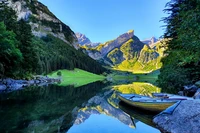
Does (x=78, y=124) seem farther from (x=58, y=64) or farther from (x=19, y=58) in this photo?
(x=58, y=64)

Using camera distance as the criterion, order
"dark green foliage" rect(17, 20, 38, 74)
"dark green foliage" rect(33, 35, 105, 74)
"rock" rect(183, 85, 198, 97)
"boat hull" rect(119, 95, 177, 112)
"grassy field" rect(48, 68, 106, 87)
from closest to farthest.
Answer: "boat hull" rect(119, 95, 177, 112), "rock" rect(183, 85, 198, 97), "dark green foliage" rect(17, 20, 38, 74), "grassy field" rect(48, 68, 106, 87), "dark green foliage" rect(33, 35, 105, 74)

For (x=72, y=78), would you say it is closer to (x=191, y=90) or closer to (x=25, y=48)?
(x=25, y=48)

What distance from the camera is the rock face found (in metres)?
10.6

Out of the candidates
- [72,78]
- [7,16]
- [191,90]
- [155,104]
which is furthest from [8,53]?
[72,78]

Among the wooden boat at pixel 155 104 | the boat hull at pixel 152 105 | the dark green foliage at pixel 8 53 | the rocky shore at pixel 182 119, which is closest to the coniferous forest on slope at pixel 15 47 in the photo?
the dark green foliage at pixel 8 53

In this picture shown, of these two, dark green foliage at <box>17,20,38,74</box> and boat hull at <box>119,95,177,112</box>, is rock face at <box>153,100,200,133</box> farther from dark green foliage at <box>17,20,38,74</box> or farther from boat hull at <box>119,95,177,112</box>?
dark green foliage at <box>17,20,38,74</box>

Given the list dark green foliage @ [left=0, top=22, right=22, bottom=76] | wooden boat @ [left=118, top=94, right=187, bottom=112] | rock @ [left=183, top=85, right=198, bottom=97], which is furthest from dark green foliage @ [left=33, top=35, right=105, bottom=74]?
wooden boat @ [left=118, top=94, right=187, bottom=112]

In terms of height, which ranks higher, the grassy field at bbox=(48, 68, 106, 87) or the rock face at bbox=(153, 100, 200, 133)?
the grassy field at bbox=(48, 68, 106, 87)

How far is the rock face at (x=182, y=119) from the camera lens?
10.6m

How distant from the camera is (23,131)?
1077 cm

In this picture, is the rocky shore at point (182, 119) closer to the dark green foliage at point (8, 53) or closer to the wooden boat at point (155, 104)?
the wooden boat at point (155, 104)

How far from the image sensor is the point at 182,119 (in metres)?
11.6

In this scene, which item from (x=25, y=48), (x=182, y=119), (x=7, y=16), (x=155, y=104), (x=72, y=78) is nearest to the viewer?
(x=182, y=119)

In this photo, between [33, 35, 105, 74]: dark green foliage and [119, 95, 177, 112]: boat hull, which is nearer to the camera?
[119, 95, 177, 112]: boat hull
